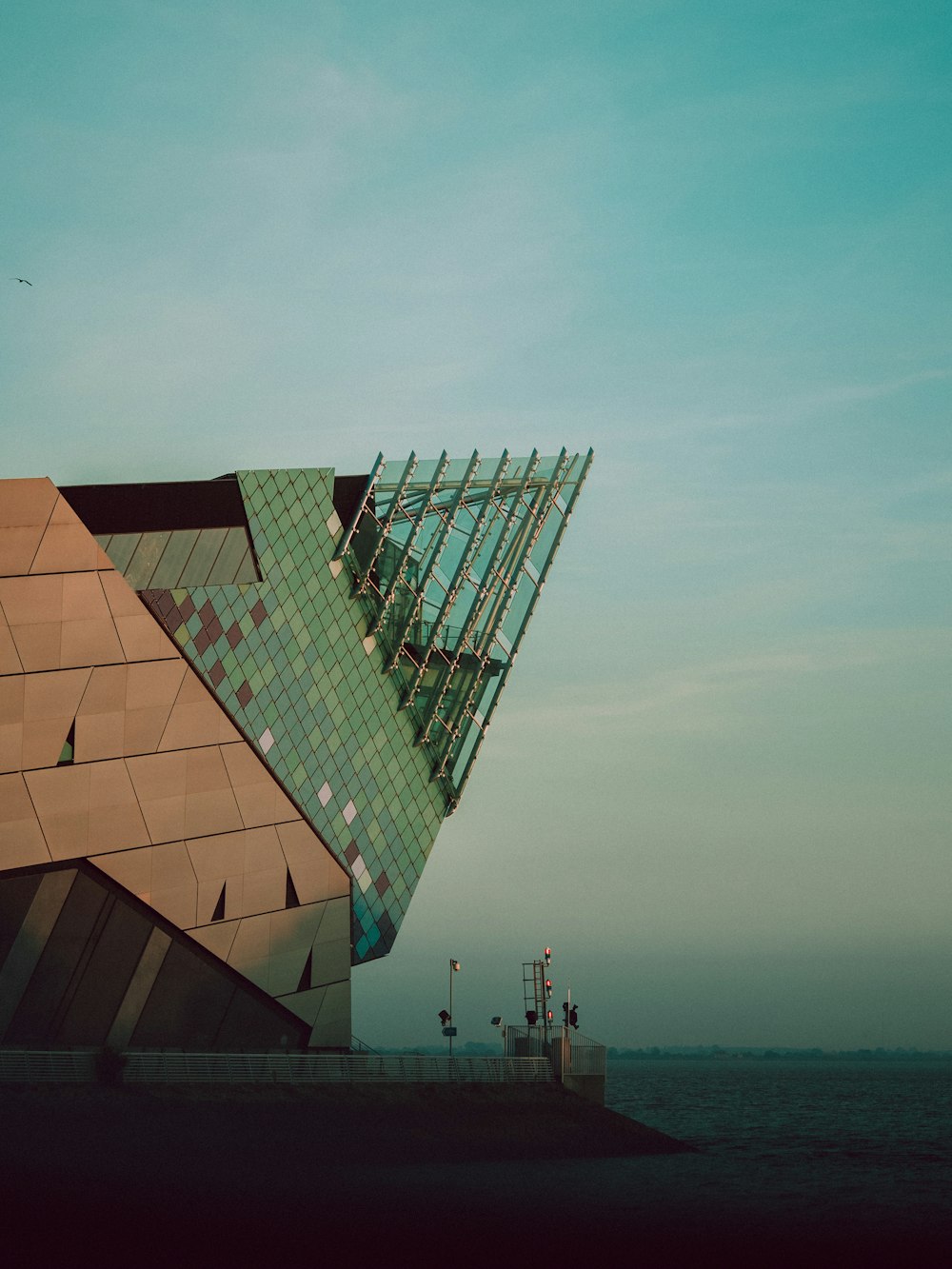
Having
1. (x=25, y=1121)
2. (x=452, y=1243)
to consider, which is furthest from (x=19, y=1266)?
(x=25, y=1121)

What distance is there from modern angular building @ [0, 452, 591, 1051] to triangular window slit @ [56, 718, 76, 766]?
0.05 metres

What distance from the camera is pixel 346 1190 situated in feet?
84.5

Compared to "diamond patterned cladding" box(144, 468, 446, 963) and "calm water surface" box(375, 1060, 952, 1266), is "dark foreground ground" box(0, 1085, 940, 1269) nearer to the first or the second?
"calm water surface" box(375, 1060, 952, 1266)

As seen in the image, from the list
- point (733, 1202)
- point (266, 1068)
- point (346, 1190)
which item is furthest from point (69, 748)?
point (733, 1202)

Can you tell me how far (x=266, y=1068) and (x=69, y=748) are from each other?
9172 millimetres

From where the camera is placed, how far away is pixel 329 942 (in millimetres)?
40750

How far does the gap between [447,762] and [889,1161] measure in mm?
20457

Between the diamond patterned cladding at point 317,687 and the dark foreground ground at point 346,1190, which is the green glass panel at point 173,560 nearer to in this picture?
the diamond patterned cladding at point 317,687

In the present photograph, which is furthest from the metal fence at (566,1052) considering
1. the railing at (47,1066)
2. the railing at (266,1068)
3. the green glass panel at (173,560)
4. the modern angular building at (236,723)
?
the green glass panel at (173,560)

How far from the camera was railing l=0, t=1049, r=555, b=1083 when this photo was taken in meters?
31.5

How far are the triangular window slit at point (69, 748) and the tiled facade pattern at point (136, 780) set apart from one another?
0.04m

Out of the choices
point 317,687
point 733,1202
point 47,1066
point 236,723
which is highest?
point 317,687

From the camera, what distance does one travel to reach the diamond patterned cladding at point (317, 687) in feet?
152

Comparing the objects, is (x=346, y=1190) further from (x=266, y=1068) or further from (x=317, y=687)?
(x=317, y=687)
